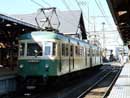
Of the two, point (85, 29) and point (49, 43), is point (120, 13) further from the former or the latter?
point (85, 29)

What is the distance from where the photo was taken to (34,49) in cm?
1744

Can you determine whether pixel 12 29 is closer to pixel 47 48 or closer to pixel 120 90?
pixel 47 48

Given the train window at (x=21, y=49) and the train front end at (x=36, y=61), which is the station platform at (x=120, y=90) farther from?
the train window at (x=21, y=49)

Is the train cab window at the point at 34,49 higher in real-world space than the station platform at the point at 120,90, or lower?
higher

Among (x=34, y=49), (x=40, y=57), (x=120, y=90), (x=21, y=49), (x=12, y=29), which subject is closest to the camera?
(x=120, y=90)

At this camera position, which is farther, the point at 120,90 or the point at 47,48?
the point at 47,48

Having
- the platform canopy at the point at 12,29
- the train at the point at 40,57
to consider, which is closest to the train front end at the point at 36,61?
the train at the point at 40,57

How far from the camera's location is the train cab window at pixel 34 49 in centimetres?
1728

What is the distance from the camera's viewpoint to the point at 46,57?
17031mm

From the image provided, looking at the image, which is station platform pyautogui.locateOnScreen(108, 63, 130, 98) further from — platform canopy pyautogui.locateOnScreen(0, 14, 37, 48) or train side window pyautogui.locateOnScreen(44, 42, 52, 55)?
platform canopy pyautogui.locateOnScreen(0, 14, 37, 48)

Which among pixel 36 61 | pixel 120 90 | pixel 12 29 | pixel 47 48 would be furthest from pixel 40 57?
pixel 120 90

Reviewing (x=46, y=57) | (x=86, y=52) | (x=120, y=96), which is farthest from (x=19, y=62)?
(x=86, y=52)

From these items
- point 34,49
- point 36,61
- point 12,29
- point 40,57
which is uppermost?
point 12,29

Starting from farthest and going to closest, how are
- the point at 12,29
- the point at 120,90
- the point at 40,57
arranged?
the point at 12,29 < the point at 40,57 < the point at 120,90
